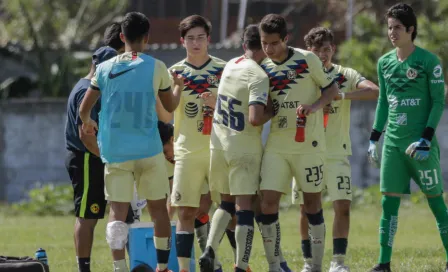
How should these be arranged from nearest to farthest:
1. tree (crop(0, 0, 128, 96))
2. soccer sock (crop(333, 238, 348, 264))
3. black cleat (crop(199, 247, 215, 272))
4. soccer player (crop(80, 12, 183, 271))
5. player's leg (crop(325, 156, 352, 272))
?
1. soccer player (crop(80, 12, 183, 271))
2. black cleat (crop(199, 247, 215, 272))
3. soccer sock (crop(333, 238, 348, 264))
4. player's leg (crop(325, 156, 352, 272))
5. tree (crop(0, 0, 128, 96))

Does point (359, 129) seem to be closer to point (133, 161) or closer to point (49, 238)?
point (49, 238)

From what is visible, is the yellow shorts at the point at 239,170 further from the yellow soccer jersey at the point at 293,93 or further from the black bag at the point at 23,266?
the black bag at the point at 23,266

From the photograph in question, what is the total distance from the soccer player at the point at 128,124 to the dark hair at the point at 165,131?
2002 mm

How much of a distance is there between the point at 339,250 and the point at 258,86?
2209mm

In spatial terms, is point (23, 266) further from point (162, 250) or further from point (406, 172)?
point (406, 172)

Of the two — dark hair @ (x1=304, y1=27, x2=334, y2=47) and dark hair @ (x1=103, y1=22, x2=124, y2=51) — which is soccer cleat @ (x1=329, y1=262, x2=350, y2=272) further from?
dark hair @ (x1=103, y1=22, x2=124, y2=51)

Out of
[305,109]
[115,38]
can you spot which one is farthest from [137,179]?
[305,109]

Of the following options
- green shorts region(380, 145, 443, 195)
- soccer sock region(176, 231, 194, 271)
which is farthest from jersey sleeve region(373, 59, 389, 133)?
soccer sock region(176, 231, 194, 271)

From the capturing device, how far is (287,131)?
382 inches

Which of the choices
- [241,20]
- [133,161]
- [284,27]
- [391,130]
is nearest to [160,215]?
[133,161]

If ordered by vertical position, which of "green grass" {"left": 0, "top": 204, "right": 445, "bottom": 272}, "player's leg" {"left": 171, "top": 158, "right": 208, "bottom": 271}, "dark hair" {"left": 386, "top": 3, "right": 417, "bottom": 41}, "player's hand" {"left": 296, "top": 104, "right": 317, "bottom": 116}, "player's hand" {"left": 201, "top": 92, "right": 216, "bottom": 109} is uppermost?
"dark hair" {"left": 386, "top": 3, "right": 417, "bottom": 41}

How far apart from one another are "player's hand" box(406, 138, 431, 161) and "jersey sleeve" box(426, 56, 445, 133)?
0.57 ft

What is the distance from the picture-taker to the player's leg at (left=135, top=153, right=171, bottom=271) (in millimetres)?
9250

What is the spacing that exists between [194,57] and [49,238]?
643 centimetres
